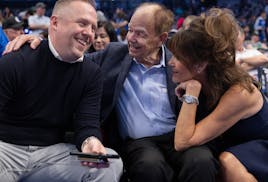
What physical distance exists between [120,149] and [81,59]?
1.92 feet

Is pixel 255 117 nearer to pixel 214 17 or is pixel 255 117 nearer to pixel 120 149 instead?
pixel 214 17

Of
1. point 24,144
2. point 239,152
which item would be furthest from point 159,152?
point 24,144

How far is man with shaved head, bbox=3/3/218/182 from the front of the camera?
7.39 ft

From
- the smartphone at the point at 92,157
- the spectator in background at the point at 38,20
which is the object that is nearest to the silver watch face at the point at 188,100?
the smartphone at the point at 92,157

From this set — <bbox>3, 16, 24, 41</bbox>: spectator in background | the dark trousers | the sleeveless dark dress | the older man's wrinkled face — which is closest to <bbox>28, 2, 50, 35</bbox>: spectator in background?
<bbox>3, 16, 24, 41</bbox>: spectator in background

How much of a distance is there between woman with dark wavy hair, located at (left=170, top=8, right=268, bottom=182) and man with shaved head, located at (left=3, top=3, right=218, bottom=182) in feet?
0.78

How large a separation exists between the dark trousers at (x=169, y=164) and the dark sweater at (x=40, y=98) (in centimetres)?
24

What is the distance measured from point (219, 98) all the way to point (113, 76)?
0.65m

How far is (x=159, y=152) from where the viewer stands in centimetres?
205

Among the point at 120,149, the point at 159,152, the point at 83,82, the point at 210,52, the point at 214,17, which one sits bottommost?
the point at 120,149

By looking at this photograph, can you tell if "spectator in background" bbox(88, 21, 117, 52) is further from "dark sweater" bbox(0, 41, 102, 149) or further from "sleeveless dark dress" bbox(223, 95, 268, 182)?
"sleeveless dark dress" bbox(223, 95, 268, 182)

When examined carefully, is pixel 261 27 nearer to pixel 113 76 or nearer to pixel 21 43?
pixel 113 76

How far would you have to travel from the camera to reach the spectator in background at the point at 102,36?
11.7 feet

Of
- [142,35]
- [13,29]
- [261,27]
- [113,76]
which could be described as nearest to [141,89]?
[113,76]
